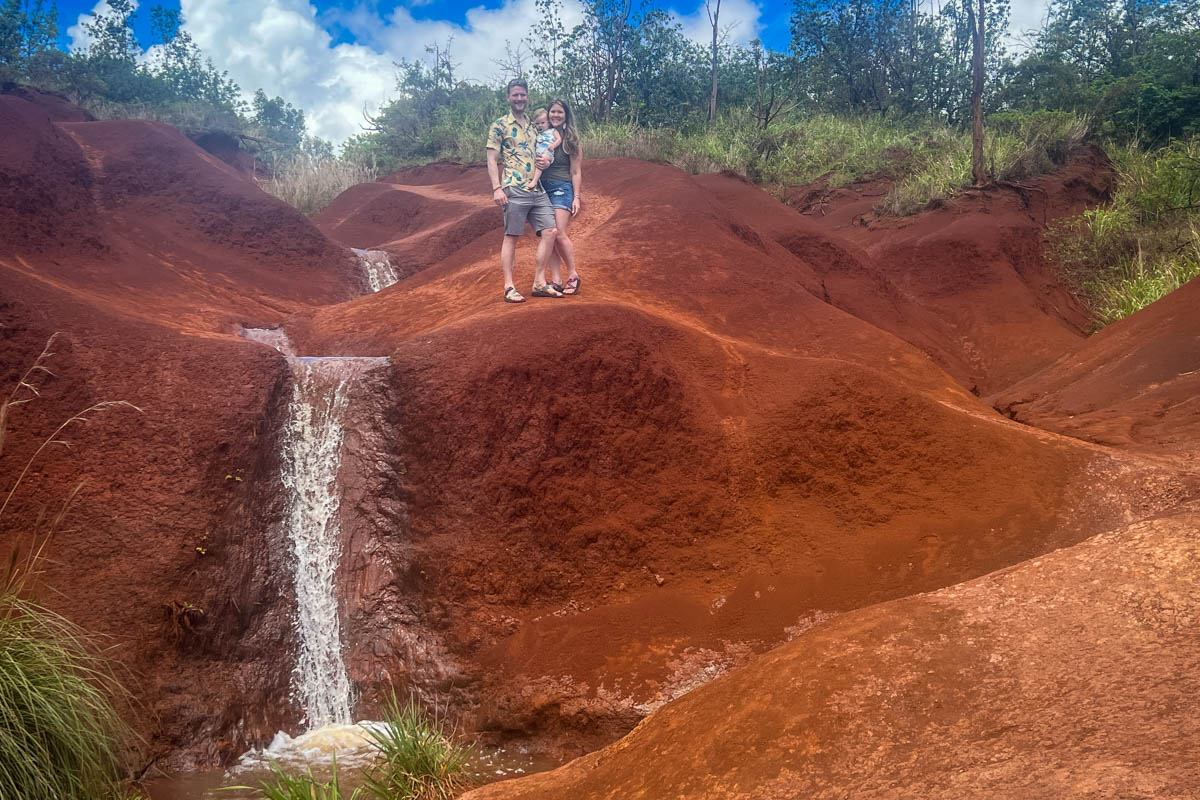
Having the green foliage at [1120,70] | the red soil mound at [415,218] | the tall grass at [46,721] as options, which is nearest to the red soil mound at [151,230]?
the red soil mound at [415,218]

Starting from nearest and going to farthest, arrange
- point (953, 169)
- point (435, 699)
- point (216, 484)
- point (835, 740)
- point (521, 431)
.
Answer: point (835, 740) → point (435, 699) → point (216, 484) → point (521, 431) → point (953, 169)

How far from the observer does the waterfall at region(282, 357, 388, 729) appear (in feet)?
14.7

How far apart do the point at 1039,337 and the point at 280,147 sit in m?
20.8

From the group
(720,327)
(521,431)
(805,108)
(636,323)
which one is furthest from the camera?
(805,108)

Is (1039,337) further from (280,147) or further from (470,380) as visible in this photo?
(280,147)

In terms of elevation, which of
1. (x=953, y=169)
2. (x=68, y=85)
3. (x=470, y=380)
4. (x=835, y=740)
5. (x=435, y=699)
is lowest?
(x=435, y=699)

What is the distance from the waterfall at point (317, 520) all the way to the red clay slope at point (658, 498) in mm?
200

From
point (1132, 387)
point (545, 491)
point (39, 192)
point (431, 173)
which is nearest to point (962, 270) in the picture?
point (1132, 387)

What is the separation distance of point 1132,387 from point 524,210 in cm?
500

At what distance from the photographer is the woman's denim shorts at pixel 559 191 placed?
6.26 meters

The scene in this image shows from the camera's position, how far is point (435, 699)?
4.42 m

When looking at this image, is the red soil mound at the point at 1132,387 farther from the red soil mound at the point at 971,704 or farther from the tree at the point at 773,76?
the tree at the point at 773,76

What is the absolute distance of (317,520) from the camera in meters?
5.11

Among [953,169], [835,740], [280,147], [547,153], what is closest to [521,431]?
[547,153]
